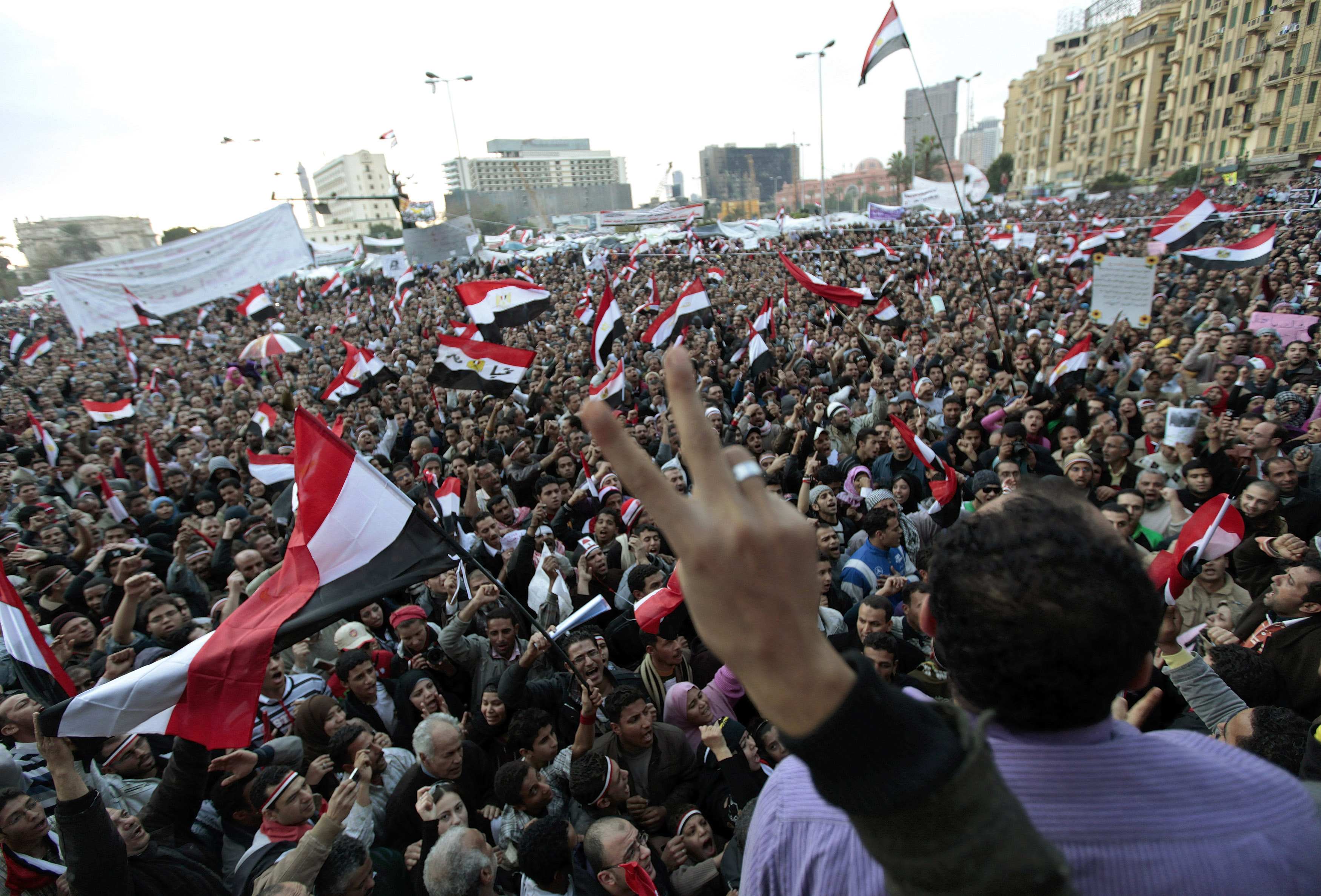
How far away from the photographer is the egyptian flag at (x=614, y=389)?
8805 millimetres

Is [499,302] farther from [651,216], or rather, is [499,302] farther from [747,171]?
[747,171]

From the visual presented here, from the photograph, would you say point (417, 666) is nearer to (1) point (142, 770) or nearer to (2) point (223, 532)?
(1) point (142, 770)

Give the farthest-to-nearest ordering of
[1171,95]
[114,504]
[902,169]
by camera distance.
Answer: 1. [902,169]
2. [1171,95]
3. [114,504]

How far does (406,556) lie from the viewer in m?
3.35

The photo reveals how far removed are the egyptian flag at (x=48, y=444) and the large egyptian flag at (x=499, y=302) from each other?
634cm

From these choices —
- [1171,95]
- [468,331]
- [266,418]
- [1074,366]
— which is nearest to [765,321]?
[1074,366]

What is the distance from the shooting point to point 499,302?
1130cm

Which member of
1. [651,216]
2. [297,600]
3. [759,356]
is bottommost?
[759,356]

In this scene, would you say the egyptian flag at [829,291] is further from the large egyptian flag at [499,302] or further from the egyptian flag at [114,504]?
the egyptian flag at [114,504]

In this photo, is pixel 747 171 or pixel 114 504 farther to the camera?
pixel 747 171

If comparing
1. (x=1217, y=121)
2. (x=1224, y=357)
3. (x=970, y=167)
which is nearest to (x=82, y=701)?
(x=1224, y=357)

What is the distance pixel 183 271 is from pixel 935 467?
72.2 ft

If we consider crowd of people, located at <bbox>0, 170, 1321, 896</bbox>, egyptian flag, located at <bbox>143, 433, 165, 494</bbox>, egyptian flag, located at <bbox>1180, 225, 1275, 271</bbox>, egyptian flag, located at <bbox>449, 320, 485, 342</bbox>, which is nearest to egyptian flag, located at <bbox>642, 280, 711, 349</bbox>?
crowd of people, located at <bbox>0, 170, 1321, 896</bbox>

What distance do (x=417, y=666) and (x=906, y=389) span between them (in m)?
7.26
